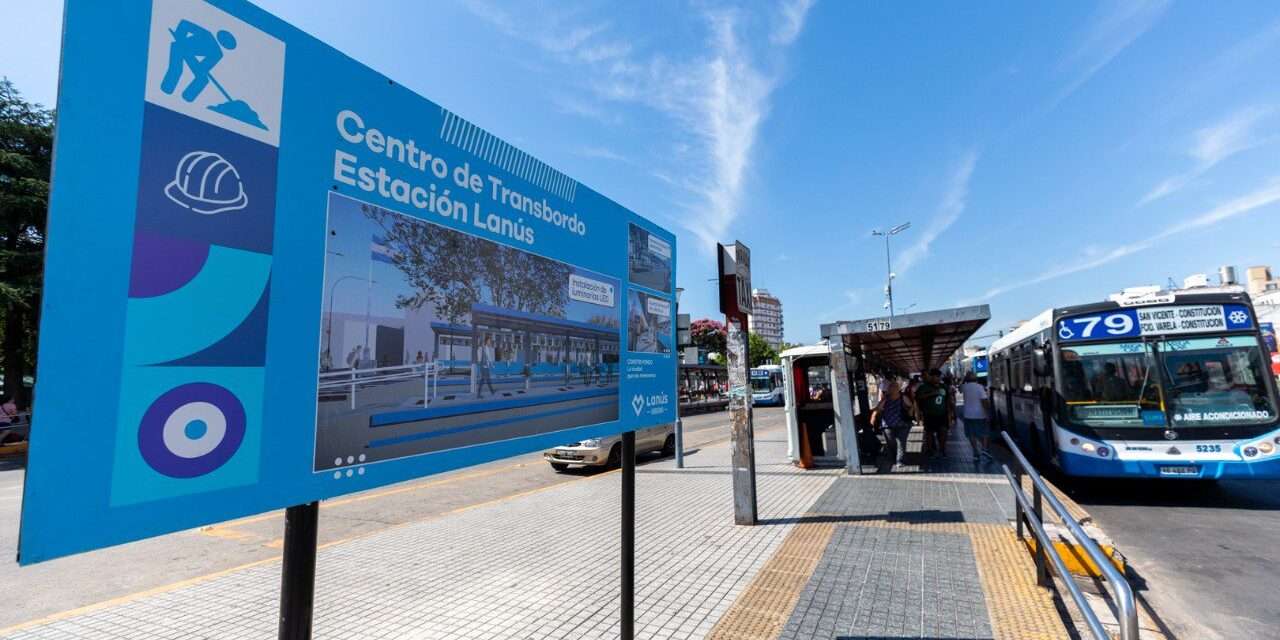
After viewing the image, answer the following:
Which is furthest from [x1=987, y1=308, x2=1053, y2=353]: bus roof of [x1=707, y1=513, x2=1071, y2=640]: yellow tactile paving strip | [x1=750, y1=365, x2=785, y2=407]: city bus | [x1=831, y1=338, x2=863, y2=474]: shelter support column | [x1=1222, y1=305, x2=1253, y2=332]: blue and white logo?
[x1=750, y1=365, x2=785, y2=407]: city bus

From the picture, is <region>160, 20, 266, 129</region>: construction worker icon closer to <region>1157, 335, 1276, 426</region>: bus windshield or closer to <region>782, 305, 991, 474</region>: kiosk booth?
<region>782, 305, 991, 474</region>: kiosk booth

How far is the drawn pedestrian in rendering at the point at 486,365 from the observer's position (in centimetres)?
234

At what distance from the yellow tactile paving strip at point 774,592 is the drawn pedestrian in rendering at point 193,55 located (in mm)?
4065

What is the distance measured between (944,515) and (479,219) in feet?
23.4

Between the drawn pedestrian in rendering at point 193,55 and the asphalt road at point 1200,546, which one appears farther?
the asphalt road at point 1200,546

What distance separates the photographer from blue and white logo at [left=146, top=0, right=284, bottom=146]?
1420 millimetres

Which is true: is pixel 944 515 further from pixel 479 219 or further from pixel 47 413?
pixel 47 413

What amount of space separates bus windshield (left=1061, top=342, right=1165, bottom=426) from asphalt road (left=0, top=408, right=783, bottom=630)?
857 cm

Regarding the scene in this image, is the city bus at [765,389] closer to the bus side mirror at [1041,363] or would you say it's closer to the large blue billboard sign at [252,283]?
the bus side mirror at [1041,363]

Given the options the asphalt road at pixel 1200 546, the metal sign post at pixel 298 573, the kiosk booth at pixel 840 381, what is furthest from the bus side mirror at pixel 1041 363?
the metal sign post at pixel 298 573

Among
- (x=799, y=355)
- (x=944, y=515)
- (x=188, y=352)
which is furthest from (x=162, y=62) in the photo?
(x=799, y=355)

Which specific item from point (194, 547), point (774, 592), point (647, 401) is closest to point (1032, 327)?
point (774, 592)

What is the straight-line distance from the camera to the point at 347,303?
182 cm

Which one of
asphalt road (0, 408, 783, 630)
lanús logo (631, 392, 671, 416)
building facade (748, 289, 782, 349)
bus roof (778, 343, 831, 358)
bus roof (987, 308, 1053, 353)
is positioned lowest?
asphalt road (0, 408, 783, 630)
